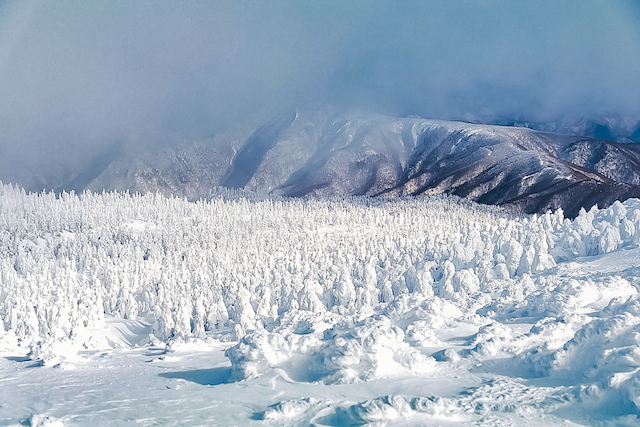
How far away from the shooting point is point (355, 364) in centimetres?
5241

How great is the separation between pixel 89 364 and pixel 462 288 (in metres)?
80.7

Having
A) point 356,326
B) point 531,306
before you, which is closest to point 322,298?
point 531,306

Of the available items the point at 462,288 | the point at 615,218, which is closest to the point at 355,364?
the point at 462,288

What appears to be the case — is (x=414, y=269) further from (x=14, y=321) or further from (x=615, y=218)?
(x=14, y=321)

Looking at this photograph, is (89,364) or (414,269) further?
(414,269)

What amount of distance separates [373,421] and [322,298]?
10368cm

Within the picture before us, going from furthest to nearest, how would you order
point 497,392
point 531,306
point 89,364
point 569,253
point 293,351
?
point 569,253, point 531,306, point 89,364, point 293,351, point 497,392

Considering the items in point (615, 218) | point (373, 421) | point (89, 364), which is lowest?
point (373, 421)

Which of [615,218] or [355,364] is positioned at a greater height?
[615,218]

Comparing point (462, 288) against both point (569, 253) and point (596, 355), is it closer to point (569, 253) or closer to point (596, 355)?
point (569, 253)

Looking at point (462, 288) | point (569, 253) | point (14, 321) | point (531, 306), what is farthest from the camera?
point (14, 321)

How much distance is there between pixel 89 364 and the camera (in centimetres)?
6538

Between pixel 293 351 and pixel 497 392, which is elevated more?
pixel 293 351

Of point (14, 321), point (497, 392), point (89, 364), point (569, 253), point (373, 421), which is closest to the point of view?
point (373, 421)
